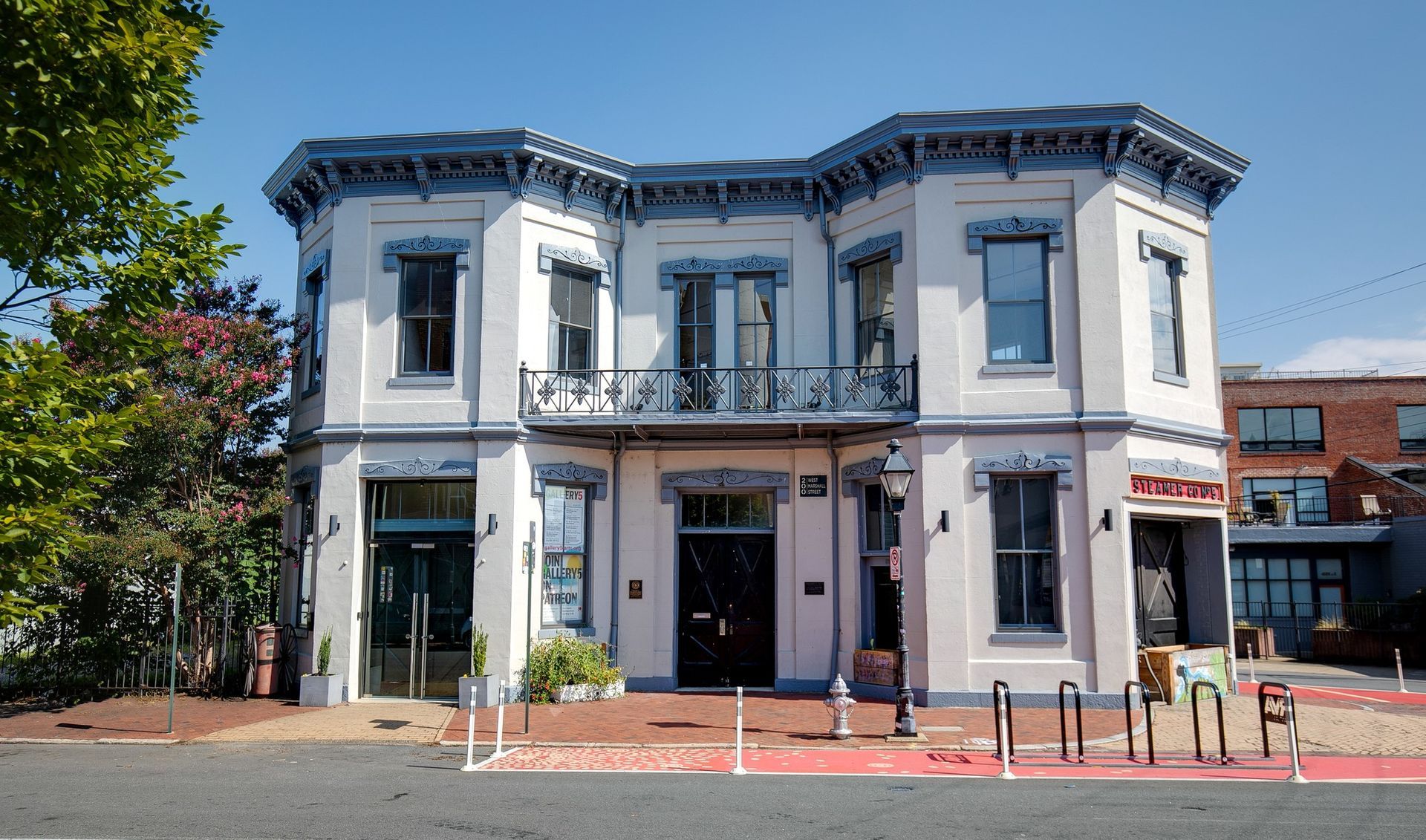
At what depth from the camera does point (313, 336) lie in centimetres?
1747

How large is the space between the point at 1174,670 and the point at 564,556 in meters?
9.74

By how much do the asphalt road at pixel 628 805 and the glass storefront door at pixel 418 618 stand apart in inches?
179

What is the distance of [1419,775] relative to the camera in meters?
10.5

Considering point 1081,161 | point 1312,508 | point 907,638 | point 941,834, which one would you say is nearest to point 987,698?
point 907,638

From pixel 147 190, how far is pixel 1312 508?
3873 centimetres

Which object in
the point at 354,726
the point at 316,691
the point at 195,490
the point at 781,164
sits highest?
the point at 781,164

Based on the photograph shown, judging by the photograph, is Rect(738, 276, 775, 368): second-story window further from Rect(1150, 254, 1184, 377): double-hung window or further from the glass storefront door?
Rect(1150, 254, 1184, 377): double-hung window

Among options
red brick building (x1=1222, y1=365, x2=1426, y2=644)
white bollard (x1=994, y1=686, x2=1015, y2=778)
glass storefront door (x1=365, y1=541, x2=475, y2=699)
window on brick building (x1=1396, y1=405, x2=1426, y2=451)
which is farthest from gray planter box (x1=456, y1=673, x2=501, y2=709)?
window on brick building (x1=1396, y1=405, x2=1426, y2=451)

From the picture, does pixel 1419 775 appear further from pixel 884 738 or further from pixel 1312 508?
pixel 1312 508

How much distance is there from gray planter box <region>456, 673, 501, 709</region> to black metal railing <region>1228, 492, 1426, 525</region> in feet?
77.8

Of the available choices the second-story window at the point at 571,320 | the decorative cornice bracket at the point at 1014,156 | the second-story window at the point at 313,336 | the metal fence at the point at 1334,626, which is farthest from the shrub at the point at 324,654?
the metal fence at the point at 1334,626

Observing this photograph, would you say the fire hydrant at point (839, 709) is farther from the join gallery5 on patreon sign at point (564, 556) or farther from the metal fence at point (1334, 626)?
the metal fence at point (1334, 626)

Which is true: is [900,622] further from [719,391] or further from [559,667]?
[559,667]

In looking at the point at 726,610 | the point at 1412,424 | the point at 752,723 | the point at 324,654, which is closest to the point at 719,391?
the point at 726,610
